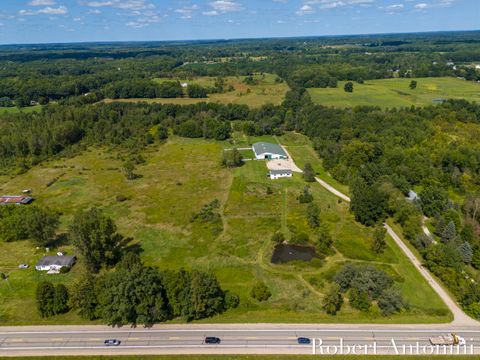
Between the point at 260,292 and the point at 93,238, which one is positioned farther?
the point at 93,238

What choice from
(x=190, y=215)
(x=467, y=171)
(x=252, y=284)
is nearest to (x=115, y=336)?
(x=252, y=284)

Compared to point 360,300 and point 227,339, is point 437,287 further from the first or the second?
point 227,339

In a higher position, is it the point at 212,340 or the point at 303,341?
the point at 212,340

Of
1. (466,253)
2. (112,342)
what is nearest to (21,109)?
(112,342)

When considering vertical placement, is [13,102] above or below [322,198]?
above

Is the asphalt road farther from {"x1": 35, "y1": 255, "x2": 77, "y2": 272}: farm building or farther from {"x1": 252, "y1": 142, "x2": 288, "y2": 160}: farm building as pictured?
{"x1": 252, "y1": 142, "x2": 288, "y2": 160}: farm building

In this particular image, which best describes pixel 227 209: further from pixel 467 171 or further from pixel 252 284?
pixel 467 171

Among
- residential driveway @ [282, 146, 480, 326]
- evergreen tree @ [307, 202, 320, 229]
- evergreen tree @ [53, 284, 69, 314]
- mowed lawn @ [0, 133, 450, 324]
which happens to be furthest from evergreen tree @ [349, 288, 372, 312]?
evergreen tree @ [53, 284, 69, 314]
